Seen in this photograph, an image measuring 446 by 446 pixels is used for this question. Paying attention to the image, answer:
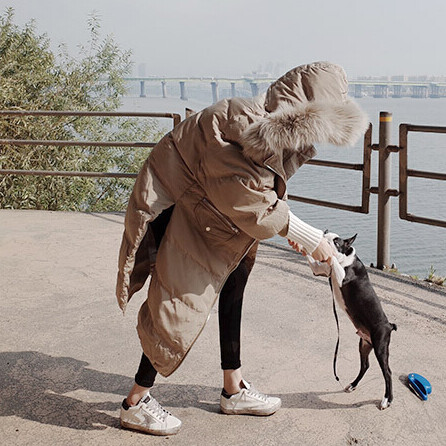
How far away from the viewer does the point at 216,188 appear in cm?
211

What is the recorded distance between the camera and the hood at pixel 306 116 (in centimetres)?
203

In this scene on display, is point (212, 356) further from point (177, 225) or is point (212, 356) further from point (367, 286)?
point (177, 225)

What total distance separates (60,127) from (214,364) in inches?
363

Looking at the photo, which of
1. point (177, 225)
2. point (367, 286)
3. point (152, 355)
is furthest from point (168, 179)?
point (367, 286)

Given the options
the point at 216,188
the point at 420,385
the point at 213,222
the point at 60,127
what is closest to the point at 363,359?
the point at 420,385

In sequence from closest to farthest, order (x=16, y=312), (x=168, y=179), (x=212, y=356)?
1. (x=168, y=179)
2. (x=212, y=356)
3. (x=16, y=312)

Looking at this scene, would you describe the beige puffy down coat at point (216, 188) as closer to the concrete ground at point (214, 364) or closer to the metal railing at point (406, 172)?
the concrete ground at point (214, 364)

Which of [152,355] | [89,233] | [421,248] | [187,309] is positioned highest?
[187,309]

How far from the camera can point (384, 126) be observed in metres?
4.84

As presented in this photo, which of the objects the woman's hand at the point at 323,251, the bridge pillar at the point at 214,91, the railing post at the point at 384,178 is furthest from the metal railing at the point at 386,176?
the bridge pillar at the point at 214,91

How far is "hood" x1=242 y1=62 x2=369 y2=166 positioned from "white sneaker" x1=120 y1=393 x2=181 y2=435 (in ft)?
3.40

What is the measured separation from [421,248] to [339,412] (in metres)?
10.6

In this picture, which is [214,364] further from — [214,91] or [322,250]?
[214,91]

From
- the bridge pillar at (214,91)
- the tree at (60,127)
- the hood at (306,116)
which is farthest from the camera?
the bridge pillar at (214,91)
